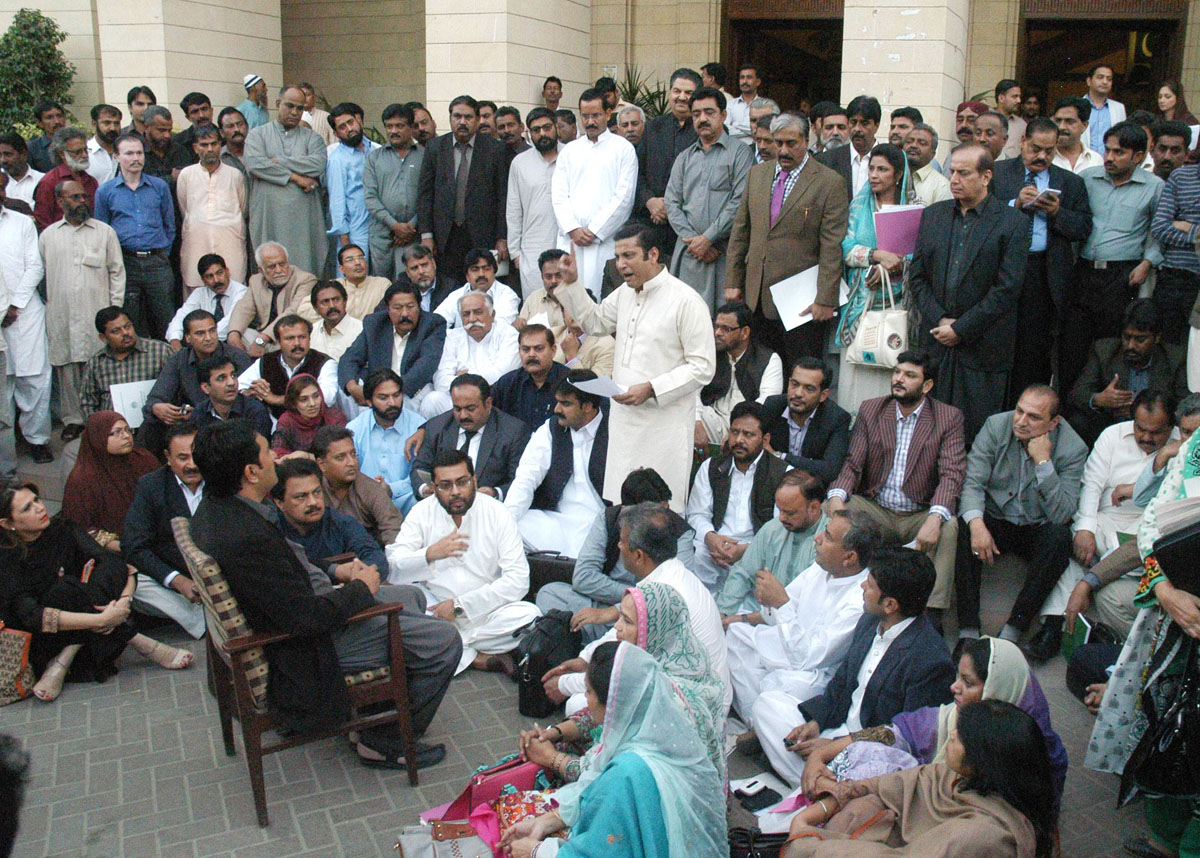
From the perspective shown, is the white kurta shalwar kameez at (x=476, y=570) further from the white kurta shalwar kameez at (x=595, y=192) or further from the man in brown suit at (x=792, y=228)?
the white kurta shalwar kameez at (x=595, y=192)

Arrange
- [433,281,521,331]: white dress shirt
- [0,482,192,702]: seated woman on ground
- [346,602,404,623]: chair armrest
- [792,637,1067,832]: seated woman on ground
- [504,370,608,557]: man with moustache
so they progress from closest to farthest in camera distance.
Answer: [792,637,1067,832]: seated woman on ground, [346,602,404,623]: chair armrest, [0,482,192,702]: seated woman on ground, [504,370,608,557]: man with moustache, [433,281,521,331]: white dress shirt

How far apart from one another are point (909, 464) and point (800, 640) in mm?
1381

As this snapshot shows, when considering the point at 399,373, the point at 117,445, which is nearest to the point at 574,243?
the point at 399,373

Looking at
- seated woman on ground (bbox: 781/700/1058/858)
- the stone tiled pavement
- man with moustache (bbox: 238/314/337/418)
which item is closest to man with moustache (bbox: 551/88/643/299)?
man with moustache (bbox: 238/314/337/418)

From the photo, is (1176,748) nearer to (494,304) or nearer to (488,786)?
(488,786)

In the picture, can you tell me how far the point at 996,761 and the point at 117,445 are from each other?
16.3ft

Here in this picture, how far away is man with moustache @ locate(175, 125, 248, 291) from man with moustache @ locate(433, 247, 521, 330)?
2002 mm

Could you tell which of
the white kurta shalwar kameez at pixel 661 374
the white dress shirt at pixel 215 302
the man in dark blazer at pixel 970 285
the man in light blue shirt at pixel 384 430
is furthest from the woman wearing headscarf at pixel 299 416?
the man in dark blazer at pixel 970 285

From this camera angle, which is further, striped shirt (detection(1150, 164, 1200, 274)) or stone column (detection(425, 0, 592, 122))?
stone column (detection(425, 0, 592, 122))

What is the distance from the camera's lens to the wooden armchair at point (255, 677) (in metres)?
4.00

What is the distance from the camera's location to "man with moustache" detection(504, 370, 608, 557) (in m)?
6.33

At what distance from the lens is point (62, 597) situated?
5.32 meters

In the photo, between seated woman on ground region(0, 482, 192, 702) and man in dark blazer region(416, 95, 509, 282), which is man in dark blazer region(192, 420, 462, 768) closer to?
seated woman on ground region(0, 482, 192, 702)

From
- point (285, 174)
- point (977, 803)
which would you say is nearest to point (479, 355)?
point (285, 174)
